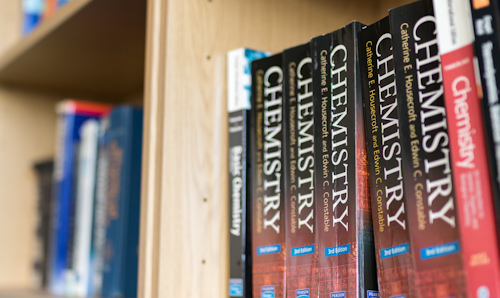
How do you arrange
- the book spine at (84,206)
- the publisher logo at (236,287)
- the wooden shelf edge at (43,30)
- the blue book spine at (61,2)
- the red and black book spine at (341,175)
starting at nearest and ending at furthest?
the red and black book spine at (341,175)
the publisher logo at (236,287)
the wooden shelf edge at (43,30)
the book spine at (84,206)
the blue book spine at (61,2)

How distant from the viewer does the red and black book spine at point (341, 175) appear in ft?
1.72

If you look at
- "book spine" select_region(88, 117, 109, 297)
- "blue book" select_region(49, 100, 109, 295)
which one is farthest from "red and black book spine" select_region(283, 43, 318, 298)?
"blue book" select_region(49, 100, 109, 295)

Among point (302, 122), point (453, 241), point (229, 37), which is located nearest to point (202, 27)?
point (229, 37)

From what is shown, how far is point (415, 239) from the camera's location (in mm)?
465

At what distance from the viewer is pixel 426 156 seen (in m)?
0.47

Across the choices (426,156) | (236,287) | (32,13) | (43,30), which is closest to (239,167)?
(236,287)

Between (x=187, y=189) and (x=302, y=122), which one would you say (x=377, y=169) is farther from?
(x=187, y=189)

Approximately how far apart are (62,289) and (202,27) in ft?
2.02

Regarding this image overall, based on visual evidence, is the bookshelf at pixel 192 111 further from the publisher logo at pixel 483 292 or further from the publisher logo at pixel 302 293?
the publisher logo at pixel 483 292

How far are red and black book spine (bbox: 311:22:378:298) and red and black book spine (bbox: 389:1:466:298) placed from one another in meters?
0.06

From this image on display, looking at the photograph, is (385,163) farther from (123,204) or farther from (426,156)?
(123,204)

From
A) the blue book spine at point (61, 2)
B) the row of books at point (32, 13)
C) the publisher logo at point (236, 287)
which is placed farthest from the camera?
the row of books at point (32, 13)

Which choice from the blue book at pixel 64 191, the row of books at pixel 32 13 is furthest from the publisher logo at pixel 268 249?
the row of books at pixel 32 13

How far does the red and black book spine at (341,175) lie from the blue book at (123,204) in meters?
0.41
